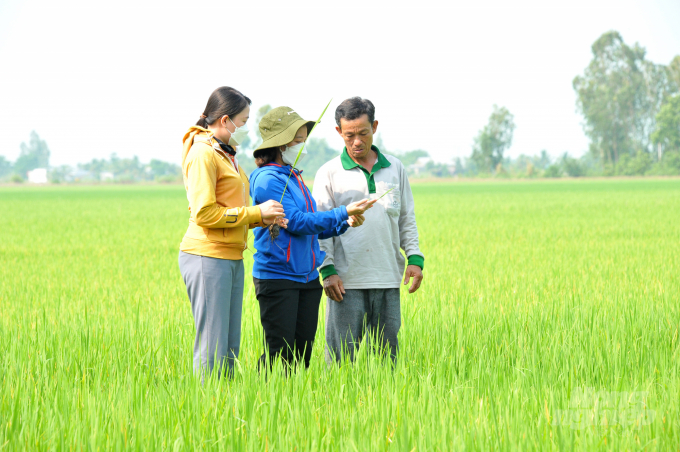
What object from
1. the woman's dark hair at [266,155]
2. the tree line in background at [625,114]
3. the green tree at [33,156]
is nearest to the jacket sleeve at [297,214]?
the woman's dark hair at [266,155]

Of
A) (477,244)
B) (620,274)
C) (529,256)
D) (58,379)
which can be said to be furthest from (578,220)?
(58,379)

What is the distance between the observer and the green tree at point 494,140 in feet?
307

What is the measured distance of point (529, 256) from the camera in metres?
8.87

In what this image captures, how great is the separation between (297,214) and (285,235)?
15 cm

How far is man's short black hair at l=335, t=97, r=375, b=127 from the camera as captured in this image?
3027 mm

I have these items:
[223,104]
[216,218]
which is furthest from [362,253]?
[223,104]

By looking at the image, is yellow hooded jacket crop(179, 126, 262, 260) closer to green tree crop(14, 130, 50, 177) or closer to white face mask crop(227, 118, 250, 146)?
white face mask crop(227, 118, 250, 146)

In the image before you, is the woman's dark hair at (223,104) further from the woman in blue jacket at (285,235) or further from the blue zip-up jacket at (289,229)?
the blue zip-up jacket at (289,229)

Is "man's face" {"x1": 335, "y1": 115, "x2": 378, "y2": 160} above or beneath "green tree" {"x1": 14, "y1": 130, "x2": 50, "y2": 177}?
beneath

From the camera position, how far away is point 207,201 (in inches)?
105

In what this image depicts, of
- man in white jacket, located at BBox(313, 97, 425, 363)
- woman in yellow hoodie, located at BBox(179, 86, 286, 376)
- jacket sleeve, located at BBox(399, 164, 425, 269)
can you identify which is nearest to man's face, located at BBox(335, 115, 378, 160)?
man in white jacket, located at BBox(313, 97, 425, 363)

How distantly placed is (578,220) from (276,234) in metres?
14.3

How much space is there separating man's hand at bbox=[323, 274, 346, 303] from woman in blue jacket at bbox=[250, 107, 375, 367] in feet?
0.39

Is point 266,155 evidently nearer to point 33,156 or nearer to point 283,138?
point 283,138
